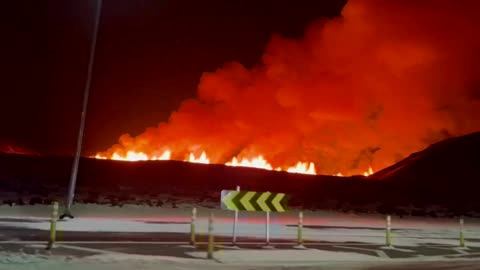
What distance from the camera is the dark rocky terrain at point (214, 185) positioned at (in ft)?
177

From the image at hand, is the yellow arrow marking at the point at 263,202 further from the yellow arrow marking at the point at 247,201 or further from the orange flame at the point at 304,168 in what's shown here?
the orange flame at the point at 304,168

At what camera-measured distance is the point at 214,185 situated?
72750 millimetres

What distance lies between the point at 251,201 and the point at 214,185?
5353cm

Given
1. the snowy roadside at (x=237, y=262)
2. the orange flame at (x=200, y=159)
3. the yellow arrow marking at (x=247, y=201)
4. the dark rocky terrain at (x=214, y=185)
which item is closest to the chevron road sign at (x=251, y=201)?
the yellow arrow marking at (x=247, y=201)

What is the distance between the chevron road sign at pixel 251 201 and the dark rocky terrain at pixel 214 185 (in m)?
25.2

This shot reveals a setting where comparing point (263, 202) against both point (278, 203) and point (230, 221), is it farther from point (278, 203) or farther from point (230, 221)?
point (230, 221)

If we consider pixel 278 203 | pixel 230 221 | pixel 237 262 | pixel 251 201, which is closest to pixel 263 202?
pixel 251 201

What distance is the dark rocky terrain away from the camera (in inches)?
2126

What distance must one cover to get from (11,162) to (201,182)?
2171cm

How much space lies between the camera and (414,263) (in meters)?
17.6

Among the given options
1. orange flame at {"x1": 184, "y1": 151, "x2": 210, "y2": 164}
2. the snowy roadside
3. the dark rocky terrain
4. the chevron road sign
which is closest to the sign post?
the chevron road sign

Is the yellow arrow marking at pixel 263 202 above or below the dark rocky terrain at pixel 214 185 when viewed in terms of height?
below

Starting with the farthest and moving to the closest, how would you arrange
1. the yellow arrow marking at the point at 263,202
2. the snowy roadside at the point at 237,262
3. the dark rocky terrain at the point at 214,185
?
the dark rocky terrain at the point at 214,185
the yellow arrow marking at the point at 263,202
the snowy roadside at the point at 237,262

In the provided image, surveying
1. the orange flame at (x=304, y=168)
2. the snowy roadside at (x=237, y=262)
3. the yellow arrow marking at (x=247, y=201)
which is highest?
the orange flame at (x=304, y=168)
